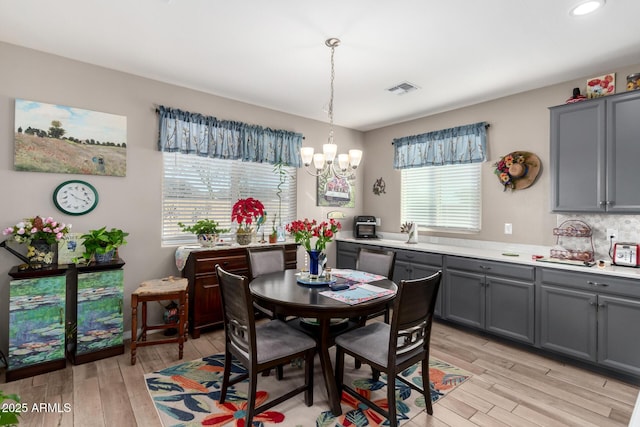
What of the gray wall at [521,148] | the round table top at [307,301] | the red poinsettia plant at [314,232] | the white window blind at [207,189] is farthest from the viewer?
the white window blind at [207,189]

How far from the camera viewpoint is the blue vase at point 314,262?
2590 millimetres

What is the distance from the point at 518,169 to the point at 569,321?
1607 millimetres

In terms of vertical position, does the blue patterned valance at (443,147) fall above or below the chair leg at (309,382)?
above

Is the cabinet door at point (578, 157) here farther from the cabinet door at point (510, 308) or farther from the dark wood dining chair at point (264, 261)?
the dark wood dining chair at point (264, 261)

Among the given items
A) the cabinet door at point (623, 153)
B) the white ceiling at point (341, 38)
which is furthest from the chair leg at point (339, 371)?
the cabinet door at point (623, 153)

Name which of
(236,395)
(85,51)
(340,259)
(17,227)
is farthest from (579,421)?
(85,51)

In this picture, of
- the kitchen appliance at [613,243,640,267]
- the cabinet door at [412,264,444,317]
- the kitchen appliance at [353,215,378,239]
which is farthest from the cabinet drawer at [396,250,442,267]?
the kitchen appliance at [613,243,640,267]

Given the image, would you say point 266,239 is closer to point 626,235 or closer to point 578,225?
point 578,225

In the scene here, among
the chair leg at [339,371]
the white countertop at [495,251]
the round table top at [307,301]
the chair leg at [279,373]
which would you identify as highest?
the white countertop at [495,251]

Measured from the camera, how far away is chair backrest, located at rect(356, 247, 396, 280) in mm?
3023

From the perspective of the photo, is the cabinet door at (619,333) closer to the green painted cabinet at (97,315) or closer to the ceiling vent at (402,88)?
the ceiling vent at (402,88)

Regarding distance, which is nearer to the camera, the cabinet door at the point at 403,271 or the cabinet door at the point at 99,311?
the cabinet door at the point at 99,311

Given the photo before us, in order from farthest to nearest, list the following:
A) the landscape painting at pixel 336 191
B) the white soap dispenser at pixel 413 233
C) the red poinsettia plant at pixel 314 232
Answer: the landscape painting at pixel 336 191
the white soap dispenser at pixel 413 233
the red poinsettia plant at pixel 314 232

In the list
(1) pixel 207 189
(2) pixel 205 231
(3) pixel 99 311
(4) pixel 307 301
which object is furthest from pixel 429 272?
(3) pixel 99 311
